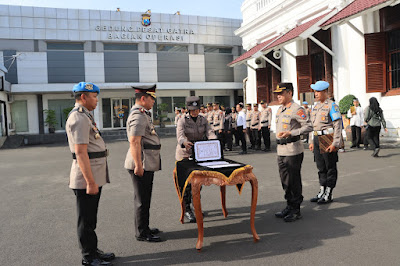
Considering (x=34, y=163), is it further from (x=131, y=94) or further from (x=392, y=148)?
(x=131, y=94)

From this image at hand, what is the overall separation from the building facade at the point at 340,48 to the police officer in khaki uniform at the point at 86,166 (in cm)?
985

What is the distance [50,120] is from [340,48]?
22.1 metres

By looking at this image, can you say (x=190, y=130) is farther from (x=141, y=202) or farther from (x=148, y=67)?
(x=148, y=67)

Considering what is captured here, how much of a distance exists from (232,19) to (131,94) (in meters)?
11.6

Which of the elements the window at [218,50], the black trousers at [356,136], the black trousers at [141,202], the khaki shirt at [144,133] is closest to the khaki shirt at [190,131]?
the khaki shirt at [144,133]

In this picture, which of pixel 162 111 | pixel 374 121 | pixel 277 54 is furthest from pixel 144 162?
pixel 162 111

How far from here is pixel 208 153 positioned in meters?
4.84

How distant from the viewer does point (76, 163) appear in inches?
143

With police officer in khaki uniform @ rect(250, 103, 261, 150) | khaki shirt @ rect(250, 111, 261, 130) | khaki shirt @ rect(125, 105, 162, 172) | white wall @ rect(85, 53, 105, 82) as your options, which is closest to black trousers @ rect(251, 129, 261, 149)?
police officer in khaki uniform @ rect(250, 103, 261, 150)

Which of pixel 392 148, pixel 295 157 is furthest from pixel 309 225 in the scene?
pixel 392 148

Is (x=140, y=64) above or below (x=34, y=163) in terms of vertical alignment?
above

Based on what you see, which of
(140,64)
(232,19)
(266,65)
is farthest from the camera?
(232,19)

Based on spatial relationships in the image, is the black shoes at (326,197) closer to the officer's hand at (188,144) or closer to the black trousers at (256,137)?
the officer's hand at (188,144)

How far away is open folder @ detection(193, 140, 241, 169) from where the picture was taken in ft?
15.6
